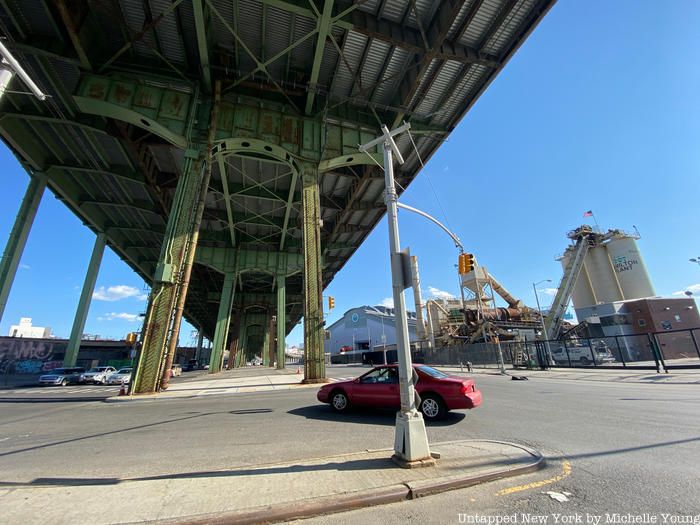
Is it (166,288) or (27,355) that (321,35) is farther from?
(27,355)

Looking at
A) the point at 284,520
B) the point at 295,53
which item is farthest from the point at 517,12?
the point at 284,520

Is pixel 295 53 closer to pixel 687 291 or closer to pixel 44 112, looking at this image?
pixel 44 112

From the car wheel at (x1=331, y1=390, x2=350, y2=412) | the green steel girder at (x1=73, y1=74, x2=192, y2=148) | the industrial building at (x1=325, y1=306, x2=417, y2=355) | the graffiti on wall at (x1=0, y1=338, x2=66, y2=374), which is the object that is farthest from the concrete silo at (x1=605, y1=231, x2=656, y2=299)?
the graffiti on wall at (x1=0, y1=338, x2=66, y2=374)

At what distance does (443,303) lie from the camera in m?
60.0

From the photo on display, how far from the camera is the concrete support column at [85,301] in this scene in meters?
29.2

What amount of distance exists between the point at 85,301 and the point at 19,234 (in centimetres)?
1127

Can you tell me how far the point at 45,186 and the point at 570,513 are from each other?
31.0 metres

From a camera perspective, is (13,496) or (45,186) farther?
(45,186)

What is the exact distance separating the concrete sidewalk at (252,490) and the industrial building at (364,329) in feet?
264

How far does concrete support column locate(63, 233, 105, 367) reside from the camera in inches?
1152

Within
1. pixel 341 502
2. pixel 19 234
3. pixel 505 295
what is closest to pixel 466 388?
pixel 341 502

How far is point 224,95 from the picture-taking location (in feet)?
54.3

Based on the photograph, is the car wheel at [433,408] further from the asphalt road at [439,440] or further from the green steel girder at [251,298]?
the green steel girder at [251,298]

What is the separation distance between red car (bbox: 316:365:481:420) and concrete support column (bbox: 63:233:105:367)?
3157 centimetres
